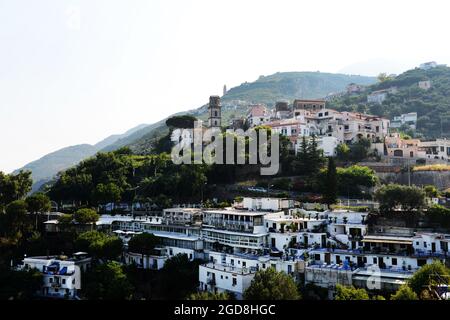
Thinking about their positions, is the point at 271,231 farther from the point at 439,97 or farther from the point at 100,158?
the point at 439,97

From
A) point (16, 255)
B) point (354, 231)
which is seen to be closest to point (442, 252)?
point (354, 231)

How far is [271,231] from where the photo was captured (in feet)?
97.3

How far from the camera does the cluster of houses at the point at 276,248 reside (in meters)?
24.9

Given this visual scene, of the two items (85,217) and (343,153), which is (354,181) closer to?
(343,153)

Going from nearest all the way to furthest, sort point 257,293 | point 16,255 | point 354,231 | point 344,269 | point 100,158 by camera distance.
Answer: point 257,293, point 344,269, point 354,231, point 16,255, point 100,158

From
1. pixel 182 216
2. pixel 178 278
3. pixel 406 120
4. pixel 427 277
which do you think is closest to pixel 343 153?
pixel 182 216

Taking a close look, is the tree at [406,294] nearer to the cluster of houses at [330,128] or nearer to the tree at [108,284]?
the tree at [108,284]

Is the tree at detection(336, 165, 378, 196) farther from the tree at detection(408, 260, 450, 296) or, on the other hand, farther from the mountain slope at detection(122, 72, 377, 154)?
the mountain slope at detection(122, 72, 377, 154)

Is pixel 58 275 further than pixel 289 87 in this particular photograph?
No

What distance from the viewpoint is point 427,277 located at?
20.6 meters

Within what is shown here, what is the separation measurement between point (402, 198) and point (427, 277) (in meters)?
9.03

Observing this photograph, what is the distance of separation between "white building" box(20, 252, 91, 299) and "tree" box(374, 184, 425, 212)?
66.5ft

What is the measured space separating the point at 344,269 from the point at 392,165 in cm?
1948

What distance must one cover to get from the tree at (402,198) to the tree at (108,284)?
16.6m
